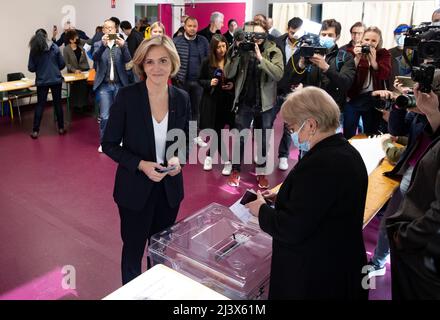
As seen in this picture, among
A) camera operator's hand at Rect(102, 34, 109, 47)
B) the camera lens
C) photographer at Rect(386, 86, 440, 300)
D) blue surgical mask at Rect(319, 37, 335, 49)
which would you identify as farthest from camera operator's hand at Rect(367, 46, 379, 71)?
camera operator's hand at Rect(102, 34, 109, 47)

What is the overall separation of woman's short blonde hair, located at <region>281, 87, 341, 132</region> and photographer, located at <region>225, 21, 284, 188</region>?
2.32m

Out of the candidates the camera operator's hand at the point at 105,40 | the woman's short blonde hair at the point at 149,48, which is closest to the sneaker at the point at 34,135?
the camera operator's hand at the point at 105,40

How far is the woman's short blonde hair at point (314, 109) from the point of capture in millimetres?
1538

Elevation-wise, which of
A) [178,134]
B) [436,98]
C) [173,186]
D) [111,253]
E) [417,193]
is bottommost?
[111,253]

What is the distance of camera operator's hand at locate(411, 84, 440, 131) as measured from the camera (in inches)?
78.0

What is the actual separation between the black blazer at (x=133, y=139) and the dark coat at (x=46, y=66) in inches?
161

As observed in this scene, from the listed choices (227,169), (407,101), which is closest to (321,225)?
(407,101)

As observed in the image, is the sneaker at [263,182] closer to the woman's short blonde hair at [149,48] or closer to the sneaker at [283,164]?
the sneaker at [283,164]

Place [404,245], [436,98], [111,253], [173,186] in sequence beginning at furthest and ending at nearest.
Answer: [111,253]
[173,186]
[436,98]
[404,245]

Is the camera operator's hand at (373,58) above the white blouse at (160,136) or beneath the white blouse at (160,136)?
above
